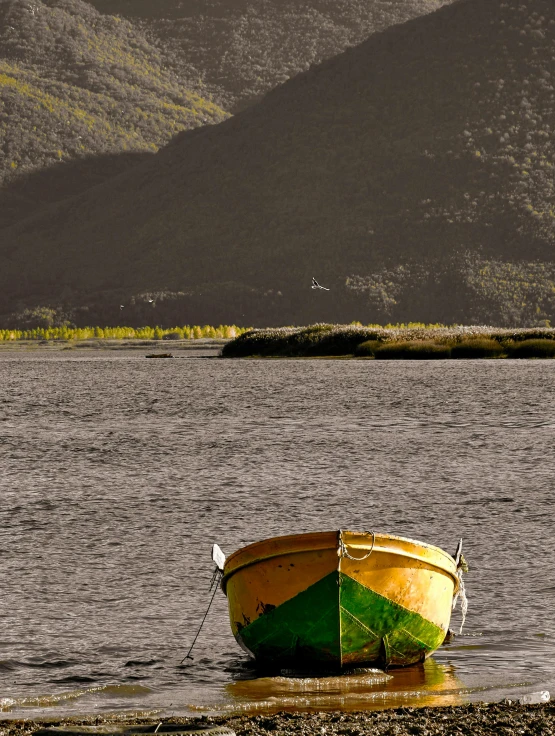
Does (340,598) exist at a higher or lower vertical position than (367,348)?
lower

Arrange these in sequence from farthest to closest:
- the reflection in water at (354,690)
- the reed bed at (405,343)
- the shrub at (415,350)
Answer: the shrub at (415,350) → the reed bed at (405,343) → the reflection in water at (354,690)

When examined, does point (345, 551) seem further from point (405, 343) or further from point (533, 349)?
point (405, 343)

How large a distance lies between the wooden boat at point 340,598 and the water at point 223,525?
1.18ft

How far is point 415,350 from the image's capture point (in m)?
129

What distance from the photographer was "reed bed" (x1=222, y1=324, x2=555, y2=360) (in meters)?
127

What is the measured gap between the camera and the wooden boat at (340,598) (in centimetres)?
1505

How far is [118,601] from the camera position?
1920 centimetres

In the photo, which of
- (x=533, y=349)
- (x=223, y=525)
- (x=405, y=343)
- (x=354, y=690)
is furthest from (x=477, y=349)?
(x=354, y=690)

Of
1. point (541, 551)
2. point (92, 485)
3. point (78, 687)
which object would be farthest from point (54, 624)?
point (92, 485)

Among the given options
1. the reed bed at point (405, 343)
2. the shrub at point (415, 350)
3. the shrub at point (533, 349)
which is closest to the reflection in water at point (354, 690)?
the shrub at point (533, 349)

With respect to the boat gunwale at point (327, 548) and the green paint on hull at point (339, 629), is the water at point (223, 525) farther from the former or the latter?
the boat gunwale at point (327, 548)

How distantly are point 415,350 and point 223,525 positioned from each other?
104385 mm

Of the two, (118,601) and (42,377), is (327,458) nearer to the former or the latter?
(118,601)

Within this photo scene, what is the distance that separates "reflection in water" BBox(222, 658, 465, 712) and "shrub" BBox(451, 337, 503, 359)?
370 ft
